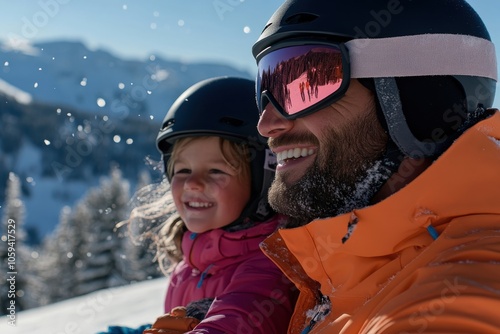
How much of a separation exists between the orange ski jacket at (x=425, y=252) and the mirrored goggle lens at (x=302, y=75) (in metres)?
0.59

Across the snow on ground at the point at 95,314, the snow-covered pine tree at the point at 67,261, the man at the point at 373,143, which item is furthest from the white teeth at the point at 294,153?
the snow-covered pine tree at the point at 67,261

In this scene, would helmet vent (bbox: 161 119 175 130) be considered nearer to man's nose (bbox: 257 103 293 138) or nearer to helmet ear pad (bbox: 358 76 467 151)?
man's nose (bbox: 257 103 293 138)

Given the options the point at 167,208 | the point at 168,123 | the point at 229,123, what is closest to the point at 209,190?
the point at 229,123

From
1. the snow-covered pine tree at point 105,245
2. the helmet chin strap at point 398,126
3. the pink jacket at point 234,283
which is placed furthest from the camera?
the snow-covered pine tree at point 105,245

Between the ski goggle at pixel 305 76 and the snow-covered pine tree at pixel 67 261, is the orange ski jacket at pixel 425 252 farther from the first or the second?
the snow-covered pine tree at pixel 67 261

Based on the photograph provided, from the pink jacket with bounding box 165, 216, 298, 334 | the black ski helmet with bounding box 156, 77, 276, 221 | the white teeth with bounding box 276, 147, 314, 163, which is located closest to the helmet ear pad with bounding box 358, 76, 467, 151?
the white teeth with bounding box 276, 147, 314, 163

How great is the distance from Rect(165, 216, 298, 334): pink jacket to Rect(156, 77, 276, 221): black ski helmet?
0.79 feet

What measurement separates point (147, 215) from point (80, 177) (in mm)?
128576

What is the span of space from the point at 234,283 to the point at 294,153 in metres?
0.94

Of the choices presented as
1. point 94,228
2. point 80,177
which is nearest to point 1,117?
point 80,177

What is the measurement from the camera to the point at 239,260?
3.03m

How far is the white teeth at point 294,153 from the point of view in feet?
6.71

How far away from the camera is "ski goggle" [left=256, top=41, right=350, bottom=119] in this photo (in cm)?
201

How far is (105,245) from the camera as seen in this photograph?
21.5m
